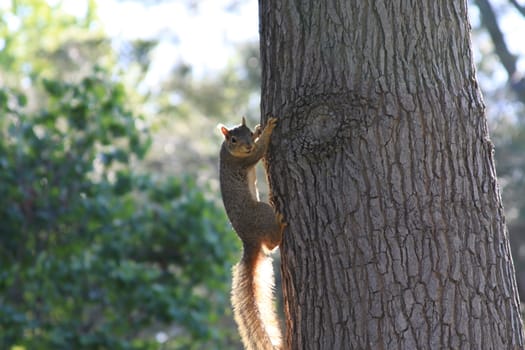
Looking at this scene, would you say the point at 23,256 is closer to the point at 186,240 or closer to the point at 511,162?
the point at 186,240

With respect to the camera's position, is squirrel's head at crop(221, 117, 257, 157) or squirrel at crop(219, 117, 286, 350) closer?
squirrel at crop(219, 117, 286, 350)

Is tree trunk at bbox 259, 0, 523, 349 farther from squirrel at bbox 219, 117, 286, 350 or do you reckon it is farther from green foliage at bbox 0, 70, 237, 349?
green foliage at bbox 0, 70, 237, 349

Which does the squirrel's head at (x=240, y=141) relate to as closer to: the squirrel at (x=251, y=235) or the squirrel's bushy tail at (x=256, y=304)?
the squirrel at (x=251, y=235)

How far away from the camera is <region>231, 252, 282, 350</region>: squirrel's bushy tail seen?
108 inches

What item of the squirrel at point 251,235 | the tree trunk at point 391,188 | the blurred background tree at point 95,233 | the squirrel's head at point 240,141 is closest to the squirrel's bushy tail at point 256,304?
the squirrel at point 251,235

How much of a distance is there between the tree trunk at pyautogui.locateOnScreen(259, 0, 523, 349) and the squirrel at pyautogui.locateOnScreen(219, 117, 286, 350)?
0.66 feet

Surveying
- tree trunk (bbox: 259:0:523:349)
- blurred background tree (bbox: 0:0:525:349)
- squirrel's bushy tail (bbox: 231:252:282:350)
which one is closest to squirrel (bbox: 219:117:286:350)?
squirrel's bushy tail (bbox: 231:252:282:350)

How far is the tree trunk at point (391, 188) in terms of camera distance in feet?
7.00

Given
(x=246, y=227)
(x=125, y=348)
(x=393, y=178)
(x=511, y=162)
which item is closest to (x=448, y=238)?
(x=393, y=178)

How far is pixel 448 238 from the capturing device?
2.15 m

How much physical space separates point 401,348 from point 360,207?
0.39 meters

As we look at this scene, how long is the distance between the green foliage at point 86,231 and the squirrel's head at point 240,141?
2.38 meters

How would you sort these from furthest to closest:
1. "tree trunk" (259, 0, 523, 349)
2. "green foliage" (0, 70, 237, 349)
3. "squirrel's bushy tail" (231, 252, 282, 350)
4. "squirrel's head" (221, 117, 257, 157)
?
"green foliage" (0, 70, 237, 349)
"squirrel's head" (221, 117, 257, 157)
"squirrel's bushy tail" (231, 252, 282, 350)
"tree trunk" (259, 0, 523, 349)

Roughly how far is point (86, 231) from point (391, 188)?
4.15 metres
